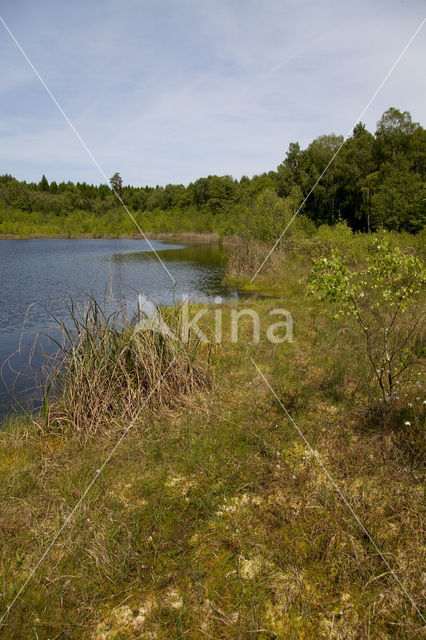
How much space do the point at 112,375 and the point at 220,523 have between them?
2451 mm

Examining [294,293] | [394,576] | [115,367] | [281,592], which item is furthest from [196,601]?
[294,293]

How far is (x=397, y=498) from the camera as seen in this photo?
3.06 m

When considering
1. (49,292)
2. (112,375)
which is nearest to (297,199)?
(49,292)

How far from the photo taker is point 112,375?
15.3 ft

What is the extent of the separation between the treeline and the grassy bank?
608 cm

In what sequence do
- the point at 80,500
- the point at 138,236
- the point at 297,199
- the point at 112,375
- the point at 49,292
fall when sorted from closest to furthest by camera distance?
the point at 80,500
the point at 112,375
the point at 49,292
the point at 297,199
the point at 138,236

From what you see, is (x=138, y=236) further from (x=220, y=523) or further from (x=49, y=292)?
(x=220, y=523)

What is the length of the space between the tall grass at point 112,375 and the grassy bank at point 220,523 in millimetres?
189

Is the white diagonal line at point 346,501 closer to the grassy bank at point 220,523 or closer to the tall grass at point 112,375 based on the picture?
the grassy bank at point 220,523

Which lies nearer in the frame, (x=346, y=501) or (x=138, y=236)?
(x=346, y=501)

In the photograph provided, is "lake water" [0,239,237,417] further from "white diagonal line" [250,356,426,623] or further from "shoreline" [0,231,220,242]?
"shoreline" [0,231,220,242]

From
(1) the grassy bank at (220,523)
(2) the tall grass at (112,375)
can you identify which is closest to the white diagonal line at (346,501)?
(1) the grassy bank at (220,523)

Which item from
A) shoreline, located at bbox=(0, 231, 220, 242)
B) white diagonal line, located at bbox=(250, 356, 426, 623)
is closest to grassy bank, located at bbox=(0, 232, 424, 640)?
white diagonal line, located at bbox=(250, 356, 426, 623)

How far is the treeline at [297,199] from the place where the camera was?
104 feet
